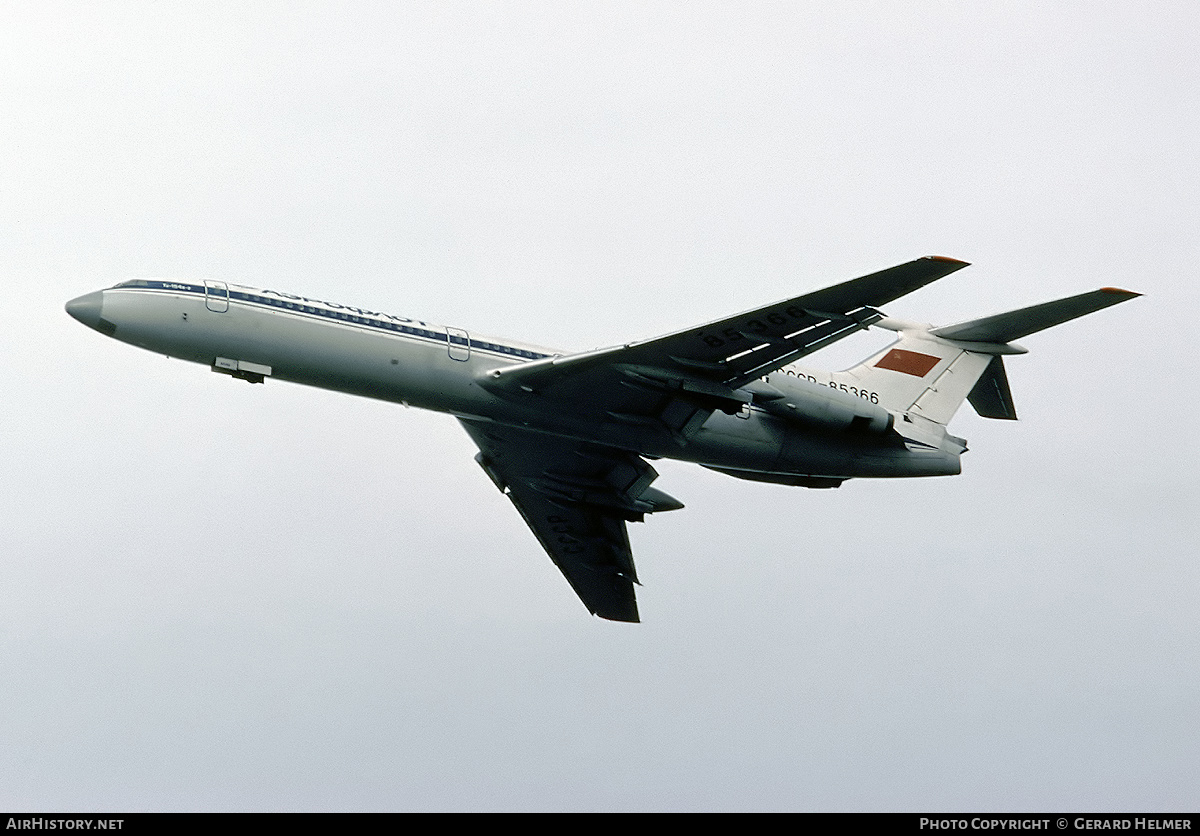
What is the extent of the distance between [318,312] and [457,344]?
3.12 meters

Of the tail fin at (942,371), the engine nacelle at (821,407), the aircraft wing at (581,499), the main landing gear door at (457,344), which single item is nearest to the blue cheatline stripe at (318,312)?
the main landing gear door at (457,344)

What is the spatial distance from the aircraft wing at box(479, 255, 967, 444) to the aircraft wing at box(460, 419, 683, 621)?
372 centimetres

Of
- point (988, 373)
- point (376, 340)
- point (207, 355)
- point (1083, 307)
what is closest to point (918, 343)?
point (988, 373)

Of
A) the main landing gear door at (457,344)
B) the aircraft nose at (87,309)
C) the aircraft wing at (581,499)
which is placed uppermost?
the aircraft nose at (87,309)

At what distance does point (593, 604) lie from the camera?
4022cm

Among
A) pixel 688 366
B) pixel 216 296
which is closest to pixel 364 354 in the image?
pixel 216 296

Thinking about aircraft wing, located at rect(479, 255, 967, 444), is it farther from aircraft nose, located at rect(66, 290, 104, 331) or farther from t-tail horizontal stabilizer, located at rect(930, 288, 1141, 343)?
aircraft nose, located at rect(66, 290, 104, 331)

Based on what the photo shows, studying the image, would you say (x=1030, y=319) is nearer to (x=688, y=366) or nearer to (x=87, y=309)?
(x=688, y=366)

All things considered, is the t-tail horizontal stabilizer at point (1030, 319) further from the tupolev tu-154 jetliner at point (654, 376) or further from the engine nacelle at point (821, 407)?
the engine nacelle at point (821, 407)

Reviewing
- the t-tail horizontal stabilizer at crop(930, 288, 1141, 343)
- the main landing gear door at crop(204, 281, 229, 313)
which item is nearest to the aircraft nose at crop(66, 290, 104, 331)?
the main landing gear door at crop(204, 281, 229, 313)

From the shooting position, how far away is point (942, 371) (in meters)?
36.5

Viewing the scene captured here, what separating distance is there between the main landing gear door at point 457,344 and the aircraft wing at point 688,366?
2.32 ft

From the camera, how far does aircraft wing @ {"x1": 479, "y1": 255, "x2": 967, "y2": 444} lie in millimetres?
29297

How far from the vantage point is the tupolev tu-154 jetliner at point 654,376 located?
30125 millimetres
